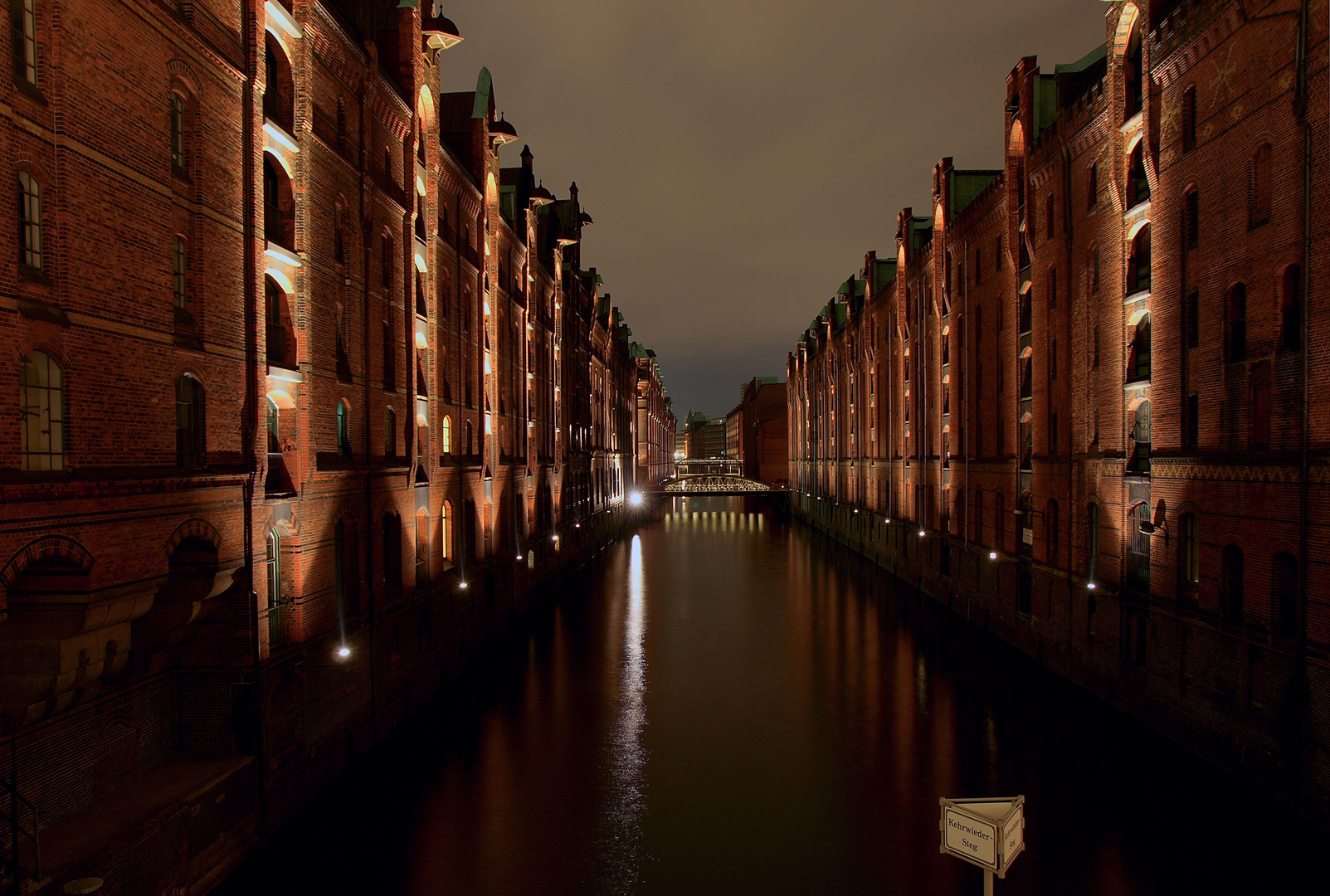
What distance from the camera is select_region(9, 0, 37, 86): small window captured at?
8.59 metres

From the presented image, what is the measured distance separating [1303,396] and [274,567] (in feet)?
60.1

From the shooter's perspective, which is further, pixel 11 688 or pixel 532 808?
pixel 532 808

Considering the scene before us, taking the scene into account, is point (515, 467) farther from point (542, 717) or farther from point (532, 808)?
point (532, 808)

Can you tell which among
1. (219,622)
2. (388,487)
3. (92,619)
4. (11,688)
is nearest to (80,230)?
(92,619)

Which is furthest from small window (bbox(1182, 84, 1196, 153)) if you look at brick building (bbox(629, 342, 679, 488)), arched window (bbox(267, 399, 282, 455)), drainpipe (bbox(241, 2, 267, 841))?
brick building (bbox(629, 342, 679, 488))

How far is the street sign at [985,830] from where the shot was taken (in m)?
5.93

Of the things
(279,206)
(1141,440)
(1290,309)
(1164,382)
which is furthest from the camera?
(1141,440)

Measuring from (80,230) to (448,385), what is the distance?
Result: 14.3 metres

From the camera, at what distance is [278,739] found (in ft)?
42.8

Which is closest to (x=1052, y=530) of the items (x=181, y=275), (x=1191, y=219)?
(x=1191, y=219)

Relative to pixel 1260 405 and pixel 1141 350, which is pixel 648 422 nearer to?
pixel 1141 350

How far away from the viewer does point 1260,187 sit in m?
14.0

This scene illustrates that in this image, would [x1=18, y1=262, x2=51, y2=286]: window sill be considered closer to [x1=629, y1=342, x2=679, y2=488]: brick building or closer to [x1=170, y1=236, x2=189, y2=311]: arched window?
[x1=170, y1=236, x2=189, y2=311]: arched window

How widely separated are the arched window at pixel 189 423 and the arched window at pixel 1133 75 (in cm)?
2102
